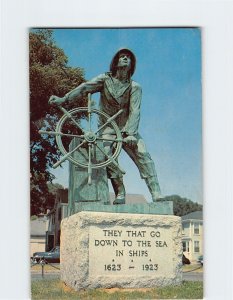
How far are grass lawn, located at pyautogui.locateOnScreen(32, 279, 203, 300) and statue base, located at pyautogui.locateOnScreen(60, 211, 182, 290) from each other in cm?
7

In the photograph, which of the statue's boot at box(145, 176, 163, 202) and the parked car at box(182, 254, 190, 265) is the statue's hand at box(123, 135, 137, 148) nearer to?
the statue's boot at box(145, 176, 163, 202)

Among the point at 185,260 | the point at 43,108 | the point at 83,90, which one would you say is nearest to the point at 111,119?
the point at 83,90

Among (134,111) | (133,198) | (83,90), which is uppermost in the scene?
(83,90)

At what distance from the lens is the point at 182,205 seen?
7.66 metres

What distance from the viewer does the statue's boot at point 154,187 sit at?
7.66 m

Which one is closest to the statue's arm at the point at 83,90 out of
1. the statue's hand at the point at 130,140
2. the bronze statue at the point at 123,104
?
the bronze statue at the point at 123,104

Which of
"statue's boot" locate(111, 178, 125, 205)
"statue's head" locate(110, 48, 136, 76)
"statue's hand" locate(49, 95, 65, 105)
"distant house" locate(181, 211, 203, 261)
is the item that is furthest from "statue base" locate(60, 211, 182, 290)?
"statue's head" locate(110, 48, 136, 76)

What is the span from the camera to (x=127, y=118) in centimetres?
779

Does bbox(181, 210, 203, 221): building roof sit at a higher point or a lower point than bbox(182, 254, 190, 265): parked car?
higher

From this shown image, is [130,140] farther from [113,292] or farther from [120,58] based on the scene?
[113,292]

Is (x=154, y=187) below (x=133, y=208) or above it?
above

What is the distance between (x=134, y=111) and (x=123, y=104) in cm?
17

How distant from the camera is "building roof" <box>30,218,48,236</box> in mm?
7525

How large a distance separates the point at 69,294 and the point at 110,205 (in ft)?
3.65
